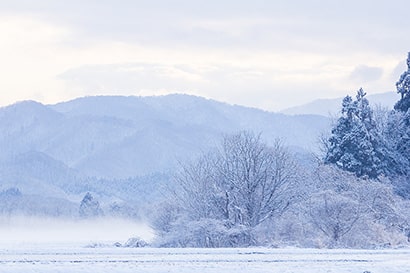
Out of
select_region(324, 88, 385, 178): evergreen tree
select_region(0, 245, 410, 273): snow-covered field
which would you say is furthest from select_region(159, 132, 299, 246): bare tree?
select_region(0, 245, 410, 273): snow-covered field

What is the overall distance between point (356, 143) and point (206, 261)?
30535 millimetres

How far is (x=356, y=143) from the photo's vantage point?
2299 inches

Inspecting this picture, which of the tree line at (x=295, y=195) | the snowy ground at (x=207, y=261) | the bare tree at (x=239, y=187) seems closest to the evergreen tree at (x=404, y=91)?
the tree line at (x=295, y=195)

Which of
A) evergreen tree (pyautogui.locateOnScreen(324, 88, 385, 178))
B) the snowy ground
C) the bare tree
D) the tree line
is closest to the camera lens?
the snowy ground

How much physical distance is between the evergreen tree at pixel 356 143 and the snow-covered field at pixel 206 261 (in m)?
22.4

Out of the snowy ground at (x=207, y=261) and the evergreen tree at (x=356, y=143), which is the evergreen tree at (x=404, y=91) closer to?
the evergreen tree at (x=356, y=143)

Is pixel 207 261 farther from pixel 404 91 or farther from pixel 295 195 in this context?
pixel 404 91

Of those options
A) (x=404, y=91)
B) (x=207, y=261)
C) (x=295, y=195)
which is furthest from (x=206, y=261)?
(x=404, y=91)

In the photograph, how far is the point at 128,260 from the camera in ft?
97.8

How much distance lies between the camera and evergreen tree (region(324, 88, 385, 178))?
187 ft

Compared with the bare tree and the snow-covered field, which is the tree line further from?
the snow-covered field

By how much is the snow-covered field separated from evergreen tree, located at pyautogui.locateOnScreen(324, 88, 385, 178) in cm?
2245

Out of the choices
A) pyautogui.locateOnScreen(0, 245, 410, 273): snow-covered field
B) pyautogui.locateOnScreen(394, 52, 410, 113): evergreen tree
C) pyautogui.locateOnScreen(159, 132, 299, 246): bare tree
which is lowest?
pyautogui.locateOnScreen(0, 245, 410, 273): snow-covered field

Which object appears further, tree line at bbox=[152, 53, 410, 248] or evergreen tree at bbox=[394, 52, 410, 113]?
evergreen tree at bbox=[394, 52, 410, 113]
